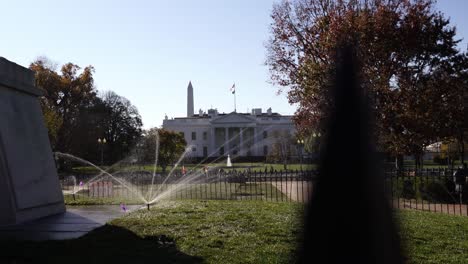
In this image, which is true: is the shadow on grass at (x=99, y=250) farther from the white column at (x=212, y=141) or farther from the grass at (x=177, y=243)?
the white column at (x=212, y=141)

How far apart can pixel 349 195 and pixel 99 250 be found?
606 centimetres

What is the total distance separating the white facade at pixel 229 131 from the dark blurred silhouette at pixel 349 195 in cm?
8153

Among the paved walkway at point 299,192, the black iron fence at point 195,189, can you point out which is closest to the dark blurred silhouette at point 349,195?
the paved walkway at point 299,192

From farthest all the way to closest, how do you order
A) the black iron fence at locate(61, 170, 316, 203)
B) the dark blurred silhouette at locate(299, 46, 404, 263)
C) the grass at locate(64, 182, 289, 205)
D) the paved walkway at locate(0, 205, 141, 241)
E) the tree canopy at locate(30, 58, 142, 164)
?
1. the tree canopy at locate(30, 58, 142, 164)
2. the black iron fence at locate(61, 170, 316, 203)
3. the grass at locate(64, 182, 289, 205)
4. the paved walkway at locate(0, 205, 141, 241)
5. the dark blurred silhouette at locate(299, 46, 404, 263)

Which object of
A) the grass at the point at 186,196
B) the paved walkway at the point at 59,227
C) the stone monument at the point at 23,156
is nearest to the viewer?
the paved walkway at the point at 59,227

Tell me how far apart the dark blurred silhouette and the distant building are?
269 ft

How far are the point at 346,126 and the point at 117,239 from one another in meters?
10.2

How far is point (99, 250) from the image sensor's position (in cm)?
634

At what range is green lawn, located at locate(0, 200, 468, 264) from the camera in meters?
6.00

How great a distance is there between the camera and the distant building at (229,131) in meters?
103

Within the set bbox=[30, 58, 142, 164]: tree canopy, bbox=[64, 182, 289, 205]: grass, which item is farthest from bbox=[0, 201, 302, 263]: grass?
bbox=[30, 58, 142, 164]: tree canopy

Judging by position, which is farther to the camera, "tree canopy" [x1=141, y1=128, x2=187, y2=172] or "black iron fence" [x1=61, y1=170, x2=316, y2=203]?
"tree canopy" [x1=141, y1=128, x2=187, y2=172]

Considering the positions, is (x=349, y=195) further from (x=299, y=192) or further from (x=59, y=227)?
(x=299, y=192)

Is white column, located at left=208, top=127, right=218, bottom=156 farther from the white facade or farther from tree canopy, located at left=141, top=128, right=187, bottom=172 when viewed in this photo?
tree canopy, located at left=141, top=128, right=187, bottom=172
